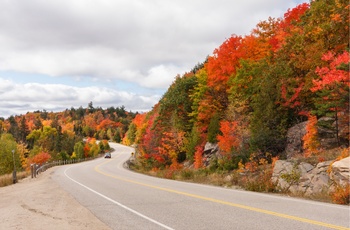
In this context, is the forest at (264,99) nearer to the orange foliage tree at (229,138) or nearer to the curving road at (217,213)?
the orange foliage tree at (229,138)

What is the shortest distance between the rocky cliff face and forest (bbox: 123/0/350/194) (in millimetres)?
1007

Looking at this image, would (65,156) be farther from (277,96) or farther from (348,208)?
(348,208)

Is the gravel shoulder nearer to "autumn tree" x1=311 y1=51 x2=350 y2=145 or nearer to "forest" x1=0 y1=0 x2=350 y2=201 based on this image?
"forest" x1=0 y1=0 x2=350 y2=201

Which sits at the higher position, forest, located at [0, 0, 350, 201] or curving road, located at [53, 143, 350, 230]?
forest, located at [0, 0, 350, 201]

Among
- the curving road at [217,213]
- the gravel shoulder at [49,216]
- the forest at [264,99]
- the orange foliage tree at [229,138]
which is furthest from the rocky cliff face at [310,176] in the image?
the orange foliage tree at [229,138]

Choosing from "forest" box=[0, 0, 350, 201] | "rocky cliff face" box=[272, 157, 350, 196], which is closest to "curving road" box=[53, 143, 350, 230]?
"rocky cliff face" box=[272, 157, 350, 196]

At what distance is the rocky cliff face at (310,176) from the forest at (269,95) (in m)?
1.01

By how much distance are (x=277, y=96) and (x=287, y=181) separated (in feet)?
31.5

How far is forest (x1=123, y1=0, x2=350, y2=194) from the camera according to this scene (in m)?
18.3

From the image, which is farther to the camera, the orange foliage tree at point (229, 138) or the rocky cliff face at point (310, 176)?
the orange foliage tree at point (229, 138)

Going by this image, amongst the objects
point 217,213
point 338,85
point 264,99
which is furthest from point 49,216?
point 264,99

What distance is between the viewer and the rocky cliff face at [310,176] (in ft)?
40.8

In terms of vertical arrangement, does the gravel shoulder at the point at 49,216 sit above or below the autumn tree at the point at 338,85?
below

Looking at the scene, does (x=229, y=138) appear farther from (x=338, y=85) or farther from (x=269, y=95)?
(x=338, y=85)
